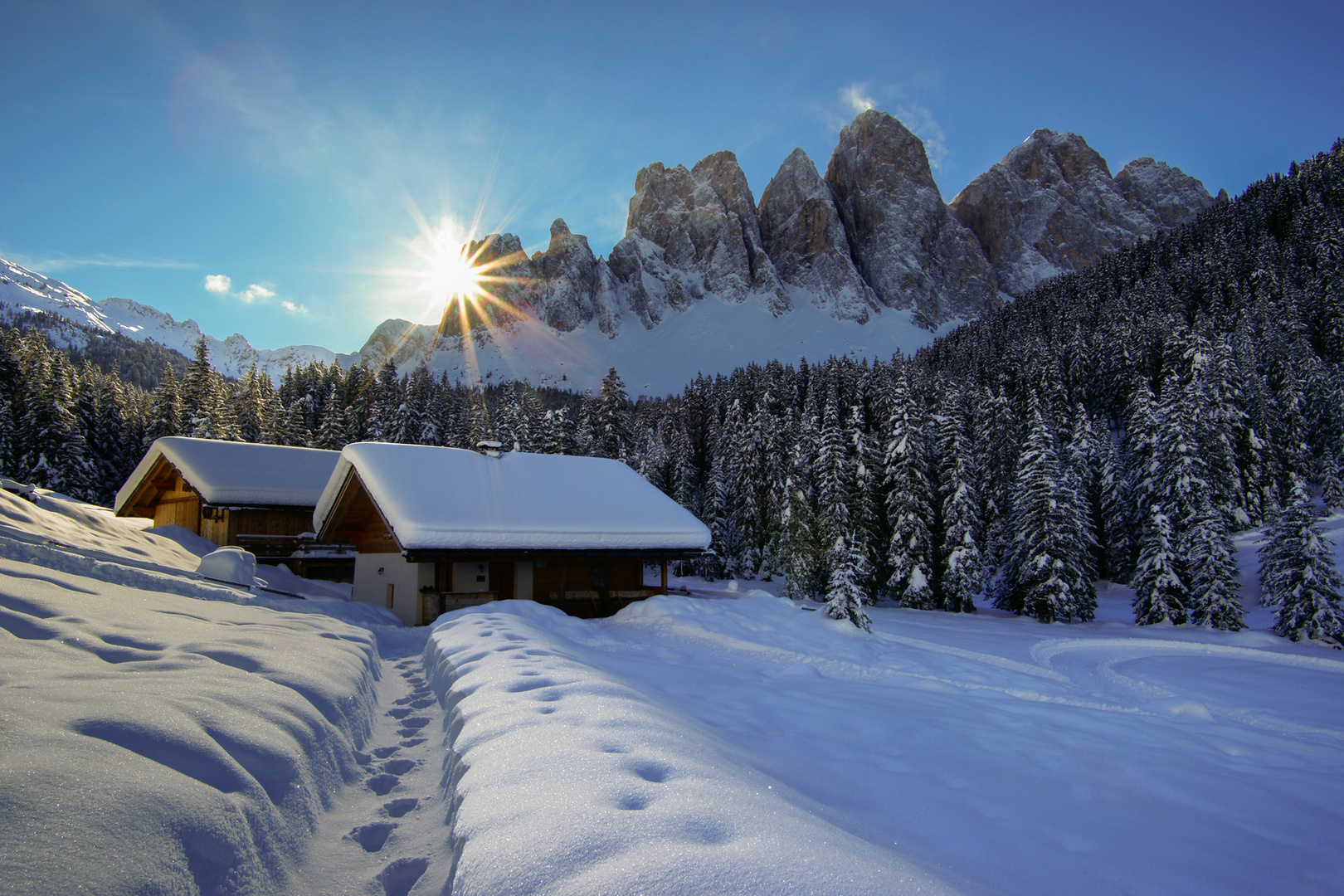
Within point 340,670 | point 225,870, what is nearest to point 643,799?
point 225,870

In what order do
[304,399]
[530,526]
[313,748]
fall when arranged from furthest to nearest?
1. [304,399]
2. [530,526]
3. [313,748]

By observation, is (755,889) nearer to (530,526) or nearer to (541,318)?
(530,526)

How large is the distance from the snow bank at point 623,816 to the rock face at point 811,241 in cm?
15669

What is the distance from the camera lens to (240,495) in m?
21.2

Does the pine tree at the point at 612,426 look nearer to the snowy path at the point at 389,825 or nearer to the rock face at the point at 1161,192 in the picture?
the snowy path at the point at 389,825

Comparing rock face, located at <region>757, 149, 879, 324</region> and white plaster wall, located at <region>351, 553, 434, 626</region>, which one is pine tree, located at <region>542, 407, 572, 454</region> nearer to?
white plaster wall, located at <region>351, 553, 434, 626</region>

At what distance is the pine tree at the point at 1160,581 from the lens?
75.6ft

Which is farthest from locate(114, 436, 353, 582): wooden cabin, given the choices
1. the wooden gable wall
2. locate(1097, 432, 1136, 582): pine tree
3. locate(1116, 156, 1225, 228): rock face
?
locate(1116, 156, 1225, 228): rock face

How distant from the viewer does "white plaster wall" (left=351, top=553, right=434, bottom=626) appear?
629 inches

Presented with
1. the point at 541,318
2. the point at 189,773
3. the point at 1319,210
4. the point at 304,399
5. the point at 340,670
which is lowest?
the point at 340,670

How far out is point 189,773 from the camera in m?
2.74

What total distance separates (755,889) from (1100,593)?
4046cm

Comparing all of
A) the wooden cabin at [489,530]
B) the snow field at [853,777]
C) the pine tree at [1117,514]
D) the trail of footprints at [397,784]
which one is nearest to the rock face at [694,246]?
the pine tree at [1117,514]

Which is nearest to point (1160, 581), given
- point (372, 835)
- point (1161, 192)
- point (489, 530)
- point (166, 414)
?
point (489, 530)
